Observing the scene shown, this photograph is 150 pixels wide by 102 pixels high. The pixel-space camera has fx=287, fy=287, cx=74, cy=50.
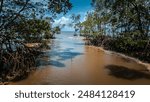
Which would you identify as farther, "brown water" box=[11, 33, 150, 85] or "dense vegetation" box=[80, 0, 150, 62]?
"dense vegetation" box=[80, 0, 150, 62]

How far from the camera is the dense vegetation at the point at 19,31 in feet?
42.1

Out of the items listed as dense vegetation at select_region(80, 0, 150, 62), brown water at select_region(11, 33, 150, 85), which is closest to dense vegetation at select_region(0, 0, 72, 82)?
brown water at select_region(11, 33, 150, 85)

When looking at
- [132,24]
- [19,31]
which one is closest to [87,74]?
[19,31]

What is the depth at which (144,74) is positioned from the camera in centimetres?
1412

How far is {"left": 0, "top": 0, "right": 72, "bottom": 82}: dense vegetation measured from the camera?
42.1 ft

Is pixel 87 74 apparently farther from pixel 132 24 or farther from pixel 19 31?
pixel 132 24

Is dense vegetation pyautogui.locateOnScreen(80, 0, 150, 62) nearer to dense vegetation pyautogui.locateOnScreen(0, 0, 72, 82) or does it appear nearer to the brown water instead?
the brown water

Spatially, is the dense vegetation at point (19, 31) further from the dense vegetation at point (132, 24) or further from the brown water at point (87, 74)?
the dense vegetation at point (132, 24)

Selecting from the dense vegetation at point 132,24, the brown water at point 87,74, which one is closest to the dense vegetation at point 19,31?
the brown water at point 87,74

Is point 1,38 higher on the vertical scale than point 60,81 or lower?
higher

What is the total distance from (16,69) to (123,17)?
11.1 m

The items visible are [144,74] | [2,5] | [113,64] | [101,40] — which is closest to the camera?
[2,5]

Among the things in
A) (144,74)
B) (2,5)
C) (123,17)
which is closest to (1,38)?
(2,5)

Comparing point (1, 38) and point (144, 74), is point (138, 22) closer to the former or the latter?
point (144, 74)
